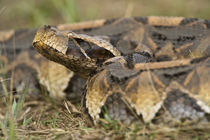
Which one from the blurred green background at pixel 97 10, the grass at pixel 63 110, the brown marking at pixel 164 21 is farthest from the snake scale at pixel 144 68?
the blurred green background at pixel 97 10

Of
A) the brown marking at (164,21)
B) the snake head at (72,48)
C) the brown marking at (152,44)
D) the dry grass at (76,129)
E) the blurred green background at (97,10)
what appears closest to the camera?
the dry grass at (76,129)

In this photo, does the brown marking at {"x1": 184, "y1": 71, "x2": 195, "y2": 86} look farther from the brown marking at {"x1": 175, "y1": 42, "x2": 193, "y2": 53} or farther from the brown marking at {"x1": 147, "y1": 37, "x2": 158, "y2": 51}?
the brown marking at {"x1": 147, "y1": 37, "x2": 158, "y2": 51}

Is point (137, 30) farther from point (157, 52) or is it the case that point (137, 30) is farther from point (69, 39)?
point (69, 39)

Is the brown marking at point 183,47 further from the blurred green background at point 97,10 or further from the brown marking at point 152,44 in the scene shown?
the blurred green background at point 97,10

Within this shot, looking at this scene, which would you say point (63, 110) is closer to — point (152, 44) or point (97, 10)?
point (152, 44)

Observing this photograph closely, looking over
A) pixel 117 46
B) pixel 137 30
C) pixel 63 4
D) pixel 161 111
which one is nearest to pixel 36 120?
pixel 117 46

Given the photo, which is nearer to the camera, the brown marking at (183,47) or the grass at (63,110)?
the grass at (63,110)

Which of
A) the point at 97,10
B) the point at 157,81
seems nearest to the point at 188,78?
the point at 157,81
